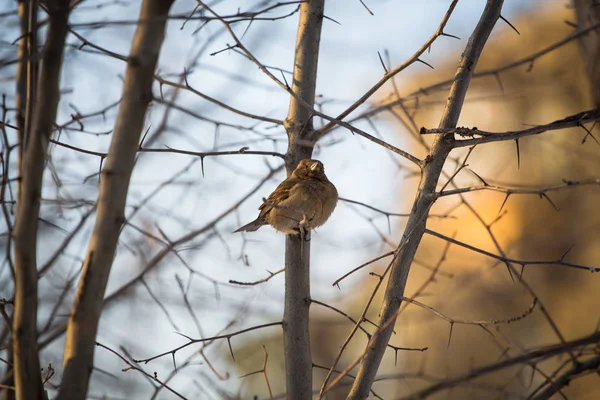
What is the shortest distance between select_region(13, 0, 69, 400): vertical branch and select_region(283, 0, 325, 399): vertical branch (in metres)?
1.34

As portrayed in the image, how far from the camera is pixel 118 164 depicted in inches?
80.3

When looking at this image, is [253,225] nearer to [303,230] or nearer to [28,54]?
[303,230]

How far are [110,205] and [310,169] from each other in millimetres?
2307

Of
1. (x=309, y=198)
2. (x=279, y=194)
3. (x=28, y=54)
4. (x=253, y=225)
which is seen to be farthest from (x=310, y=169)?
(x=28, y=54)

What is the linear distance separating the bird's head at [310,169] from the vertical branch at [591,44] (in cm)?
160

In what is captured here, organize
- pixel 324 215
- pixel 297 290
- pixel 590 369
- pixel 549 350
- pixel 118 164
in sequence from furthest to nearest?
pixel 324 215 → pixel 297 290 → pixel 118 164 → pixel 590 369 → pixel 549 350

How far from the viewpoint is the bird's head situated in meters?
3.75

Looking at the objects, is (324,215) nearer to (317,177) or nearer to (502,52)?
(317,177)

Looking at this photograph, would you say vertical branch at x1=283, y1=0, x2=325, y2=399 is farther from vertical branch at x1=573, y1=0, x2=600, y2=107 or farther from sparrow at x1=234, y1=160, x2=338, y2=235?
vertical branch at x1=573, y1=0, x2=600, y2=107

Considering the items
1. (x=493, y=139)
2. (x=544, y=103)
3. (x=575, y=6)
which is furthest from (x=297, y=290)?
(x=544, y=103)

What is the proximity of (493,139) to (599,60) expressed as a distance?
3.69ft

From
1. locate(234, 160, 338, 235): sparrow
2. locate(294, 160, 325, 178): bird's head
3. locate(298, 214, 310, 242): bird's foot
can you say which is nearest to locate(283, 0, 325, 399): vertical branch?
locate(298, 214, 310, 242): bird's foot

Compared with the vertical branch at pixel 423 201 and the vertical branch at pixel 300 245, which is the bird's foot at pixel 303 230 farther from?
the vertical branch at pixel 423 201

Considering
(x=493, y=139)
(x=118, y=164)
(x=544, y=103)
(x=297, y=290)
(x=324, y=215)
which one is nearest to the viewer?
(x=118, y=164)
